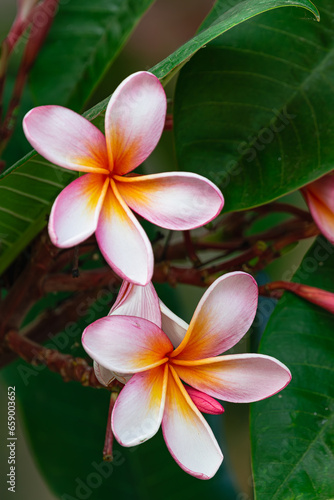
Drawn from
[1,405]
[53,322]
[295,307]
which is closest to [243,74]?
[295,307]

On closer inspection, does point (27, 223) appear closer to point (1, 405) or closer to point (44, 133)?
point (44, 133)

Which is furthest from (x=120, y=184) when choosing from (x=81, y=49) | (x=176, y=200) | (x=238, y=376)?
(x=81, y=49)

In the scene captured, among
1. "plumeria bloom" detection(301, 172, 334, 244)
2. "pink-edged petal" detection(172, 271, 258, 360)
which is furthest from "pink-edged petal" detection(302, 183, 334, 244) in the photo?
"pink-edged petal" detection(172, 271, 258, 360)

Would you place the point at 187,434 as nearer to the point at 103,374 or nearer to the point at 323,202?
the point at 103,374

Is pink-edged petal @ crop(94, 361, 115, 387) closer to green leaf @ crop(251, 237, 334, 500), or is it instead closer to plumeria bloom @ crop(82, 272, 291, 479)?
plumeria bloom @ crop(82, 272, 291, 479)

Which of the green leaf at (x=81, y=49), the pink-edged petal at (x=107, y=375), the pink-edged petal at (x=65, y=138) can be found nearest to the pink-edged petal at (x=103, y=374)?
the pink-edged petal at (x=107, y=375)
